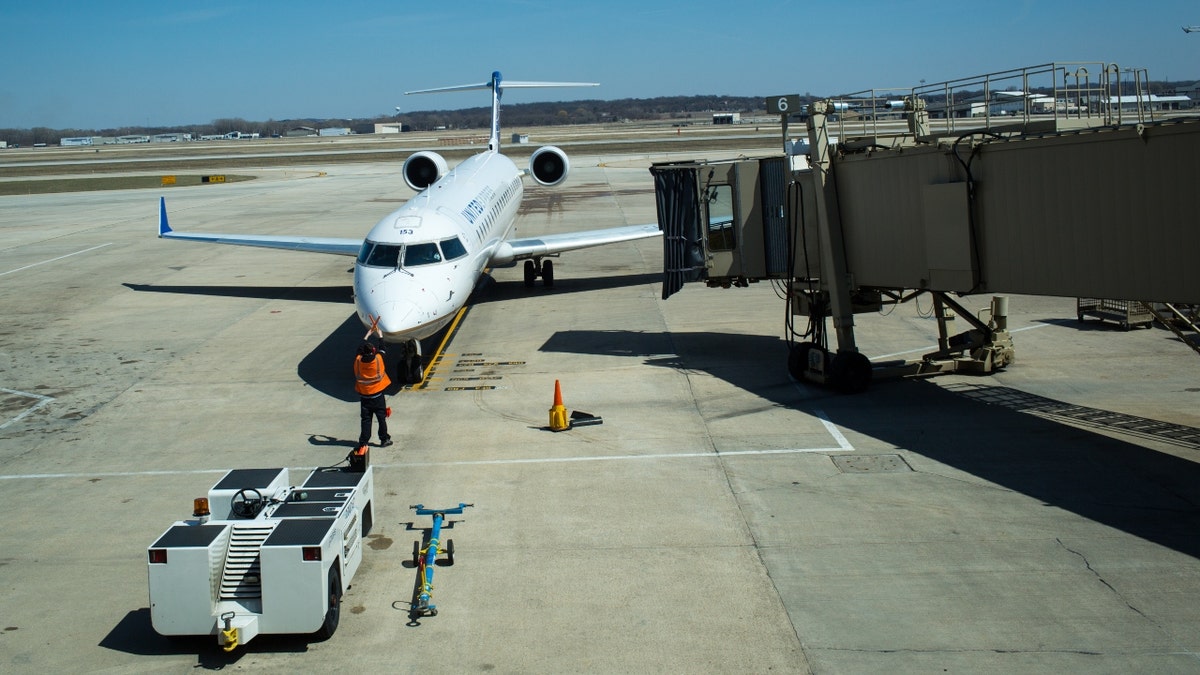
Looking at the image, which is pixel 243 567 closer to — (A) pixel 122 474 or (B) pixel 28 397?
(A) pixel 122 474

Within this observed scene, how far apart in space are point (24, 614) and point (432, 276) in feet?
34.8

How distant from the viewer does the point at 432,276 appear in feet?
64.2

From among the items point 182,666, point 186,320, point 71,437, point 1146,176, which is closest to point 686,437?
point 1146,176

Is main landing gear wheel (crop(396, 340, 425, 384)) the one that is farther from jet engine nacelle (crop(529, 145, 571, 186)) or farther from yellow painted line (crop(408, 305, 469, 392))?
jet engine nacelle (crop(529, 145, 571, 186))

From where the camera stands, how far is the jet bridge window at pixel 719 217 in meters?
19.5

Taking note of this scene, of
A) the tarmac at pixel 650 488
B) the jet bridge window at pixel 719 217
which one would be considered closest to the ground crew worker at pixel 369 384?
the tarmac at pixel 650 488

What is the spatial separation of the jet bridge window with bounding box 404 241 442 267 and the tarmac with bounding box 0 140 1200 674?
2195mm

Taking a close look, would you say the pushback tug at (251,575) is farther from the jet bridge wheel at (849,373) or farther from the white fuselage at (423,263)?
the jet bridge wheel at (849,373)

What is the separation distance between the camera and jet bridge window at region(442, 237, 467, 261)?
809 inches

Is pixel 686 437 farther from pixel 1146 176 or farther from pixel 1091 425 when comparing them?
pixel 1146 176

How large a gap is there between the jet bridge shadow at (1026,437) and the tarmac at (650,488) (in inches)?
2.3

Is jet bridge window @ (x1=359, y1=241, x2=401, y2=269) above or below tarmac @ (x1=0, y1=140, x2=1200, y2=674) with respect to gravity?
above

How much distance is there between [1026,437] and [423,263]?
36.8 ft

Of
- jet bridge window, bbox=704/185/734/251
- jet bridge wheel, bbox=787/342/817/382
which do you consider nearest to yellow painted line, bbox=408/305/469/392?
jet bridge window, bbox=704/185/734/251
